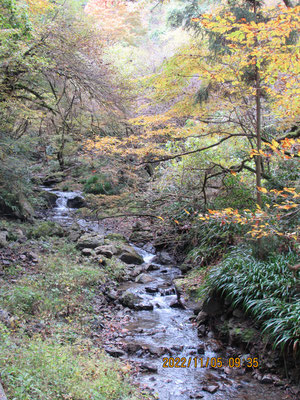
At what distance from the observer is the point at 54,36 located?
6.78 metres

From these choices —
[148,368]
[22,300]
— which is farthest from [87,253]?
[148,368]

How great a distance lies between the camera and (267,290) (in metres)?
4.61

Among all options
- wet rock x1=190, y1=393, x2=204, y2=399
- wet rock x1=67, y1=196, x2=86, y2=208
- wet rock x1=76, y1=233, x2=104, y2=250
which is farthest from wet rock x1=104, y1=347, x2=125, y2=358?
wet rock x1=67, y1=196, x2=86, y2=208

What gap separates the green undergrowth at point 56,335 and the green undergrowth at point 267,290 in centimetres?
197

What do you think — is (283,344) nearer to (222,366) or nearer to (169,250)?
(222,366)

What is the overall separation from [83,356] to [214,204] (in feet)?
15.8

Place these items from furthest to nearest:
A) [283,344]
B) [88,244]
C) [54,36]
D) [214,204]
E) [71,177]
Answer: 1. [71,177]
2. [88,244]
3. [214,204]
4. [54,36]
5. [283,344]

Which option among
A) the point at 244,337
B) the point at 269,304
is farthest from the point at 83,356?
the point at 269,304

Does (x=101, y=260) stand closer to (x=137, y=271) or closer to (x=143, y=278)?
(x=137, y=271)

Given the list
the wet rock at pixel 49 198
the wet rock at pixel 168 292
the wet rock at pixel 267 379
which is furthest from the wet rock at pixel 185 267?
the wet rock at pixel 49 198

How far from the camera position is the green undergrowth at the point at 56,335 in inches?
113

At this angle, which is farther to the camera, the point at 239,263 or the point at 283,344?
the point at 239,263

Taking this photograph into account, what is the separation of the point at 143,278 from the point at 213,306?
289 cm
